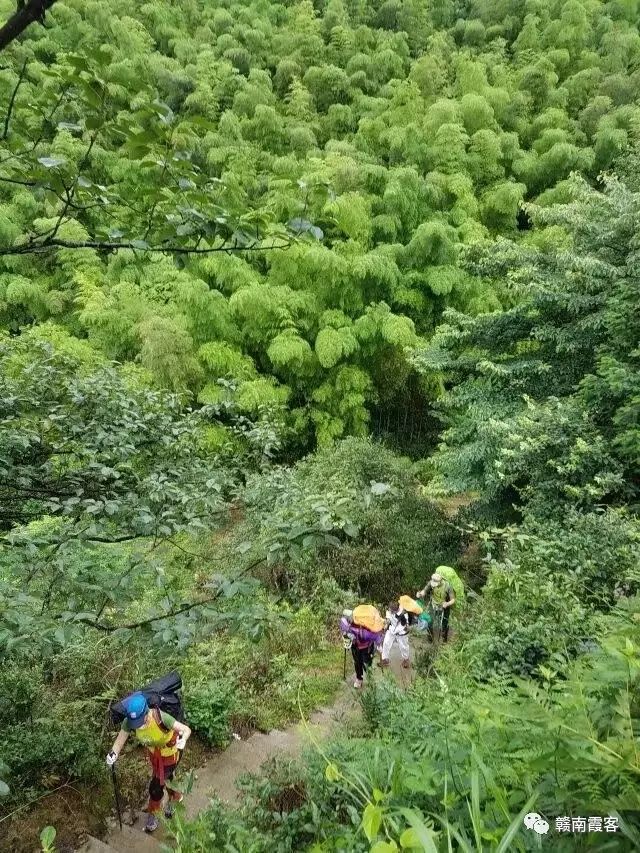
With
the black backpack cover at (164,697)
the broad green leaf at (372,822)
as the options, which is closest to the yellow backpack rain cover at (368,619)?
the black backpack cover at (164,697)

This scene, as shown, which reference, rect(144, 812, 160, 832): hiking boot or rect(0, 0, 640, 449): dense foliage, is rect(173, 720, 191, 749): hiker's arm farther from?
rect(0, 0, 640, 449): dense foliage

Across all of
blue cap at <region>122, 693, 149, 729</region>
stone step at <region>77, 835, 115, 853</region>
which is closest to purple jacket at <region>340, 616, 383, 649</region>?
blue cap at <region>122, 693, 149, 729</region>

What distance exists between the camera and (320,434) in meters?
8.94

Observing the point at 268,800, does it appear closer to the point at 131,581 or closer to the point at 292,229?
the point at 131,581

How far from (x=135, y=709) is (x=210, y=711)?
3.68ft

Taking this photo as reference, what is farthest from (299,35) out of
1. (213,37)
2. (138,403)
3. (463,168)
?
(138,403)

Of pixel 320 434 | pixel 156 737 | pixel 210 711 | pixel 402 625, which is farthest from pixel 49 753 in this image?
pixel 320 434

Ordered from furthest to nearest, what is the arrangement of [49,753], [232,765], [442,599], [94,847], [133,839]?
[442,599] < [232,765] < [49,753] < [133,839] < [94,847]

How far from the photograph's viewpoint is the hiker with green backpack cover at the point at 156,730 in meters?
2.71

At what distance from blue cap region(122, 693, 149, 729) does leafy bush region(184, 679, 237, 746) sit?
1.00 metres

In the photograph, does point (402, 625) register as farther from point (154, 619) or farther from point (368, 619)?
point (154, 619)

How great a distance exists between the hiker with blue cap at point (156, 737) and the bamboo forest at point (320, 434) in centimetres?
2

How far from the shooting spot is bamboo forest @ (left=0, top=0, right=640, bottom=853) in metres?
1.28

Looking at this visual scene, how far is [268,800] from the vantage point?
99.7 inches
